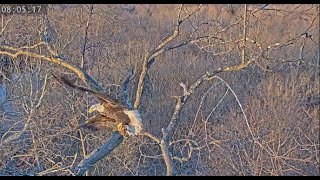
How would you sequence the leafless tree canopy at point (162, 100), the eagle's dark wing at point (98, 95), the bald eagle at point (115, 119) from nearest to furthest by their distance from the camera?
the eagle's dark wing at point (98, 95), the bald eagle at point (115, 119), the leafless tree canopy at point (162, 100)

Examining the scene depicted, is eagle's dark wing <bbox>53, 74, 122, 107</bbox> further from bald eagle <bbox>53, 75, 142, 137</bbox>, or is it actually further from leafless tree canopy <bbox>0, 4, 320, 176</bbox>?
leafless tree canopy <bbox>0, 4, 320, 176</bbox>

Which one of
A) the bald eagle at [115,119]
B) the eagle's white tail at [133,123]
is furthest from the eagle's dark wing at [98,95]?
the eagle's white tail at [133,123]

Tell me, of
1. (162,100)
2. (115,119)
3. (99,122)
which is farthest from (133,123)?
(162,100)

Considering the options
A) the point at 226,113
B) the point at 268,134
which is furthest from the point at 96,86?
the point at 226,113

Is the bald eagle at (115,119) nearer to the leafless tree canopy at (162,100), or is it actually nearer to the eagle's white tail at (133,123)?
the eagle's white tail at (133,123)

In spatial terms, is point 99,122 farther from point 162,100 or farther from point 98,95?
point 162,100

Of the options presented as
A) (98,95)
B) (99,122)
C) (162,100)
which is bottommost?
(162,100)

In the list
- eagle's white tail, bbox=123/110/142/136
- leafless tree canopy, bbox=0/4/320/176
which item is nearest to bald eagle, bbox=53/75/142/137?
eagle's white tail, bbox=123/110/142/136
